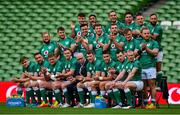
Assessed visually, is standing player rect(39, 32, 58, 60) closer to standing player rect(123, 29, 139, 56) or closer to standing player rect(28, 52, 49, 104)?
standing player rect(28, 52, 49, 104)

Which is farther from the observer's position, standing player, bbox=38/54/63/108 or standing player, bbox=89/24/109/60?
standing player, bbox=38/54/63/108

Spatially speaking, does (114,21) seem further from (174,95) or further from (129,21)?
(174,95)

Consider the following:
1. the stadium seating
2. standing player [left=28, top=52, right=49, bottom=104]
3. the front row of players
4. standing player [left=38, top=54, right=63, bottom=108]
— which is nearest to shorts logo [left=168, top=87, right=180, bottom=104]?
the front row of players

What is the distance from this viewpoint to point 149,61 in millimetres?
17406

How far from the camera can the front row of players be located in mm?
17188

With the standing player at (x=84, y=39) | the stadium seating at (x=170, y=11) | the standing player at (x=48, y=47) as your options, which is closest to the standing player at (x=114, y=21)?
the standing player at (x=84, y=39)

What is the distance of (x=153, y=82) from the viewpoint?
17438mm

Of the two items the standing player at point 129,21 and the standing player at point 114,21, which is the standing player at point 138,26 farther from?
the standing player at point 114,21

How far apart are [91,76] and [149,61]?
155cm

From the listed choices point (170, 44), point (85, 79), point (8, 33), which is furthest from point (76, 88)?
point (8, 33)

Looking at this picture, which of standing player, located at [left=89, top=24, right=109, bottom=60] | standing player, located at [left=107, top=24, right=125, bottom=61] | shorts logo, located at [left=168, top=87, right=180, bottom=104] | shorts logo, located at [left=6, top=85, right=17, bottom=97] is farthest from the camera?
shorts logo, located at [left=6, top=85, right=17, bottom=97]

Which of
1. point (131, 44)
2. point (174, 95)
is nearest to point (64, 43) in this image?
point (131, 44)

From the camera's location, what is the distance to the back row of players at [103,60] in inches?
680

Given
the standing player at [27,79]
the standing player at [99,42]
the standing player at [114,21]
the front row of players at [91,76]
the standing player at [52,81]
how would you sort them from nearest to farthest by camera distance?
1. the front row of players at [91,76]
2. the standing player at [114,21]
3. the standing player at [99,42]
4. the standing player at [52,81]
5. the standing player at [27,79]
